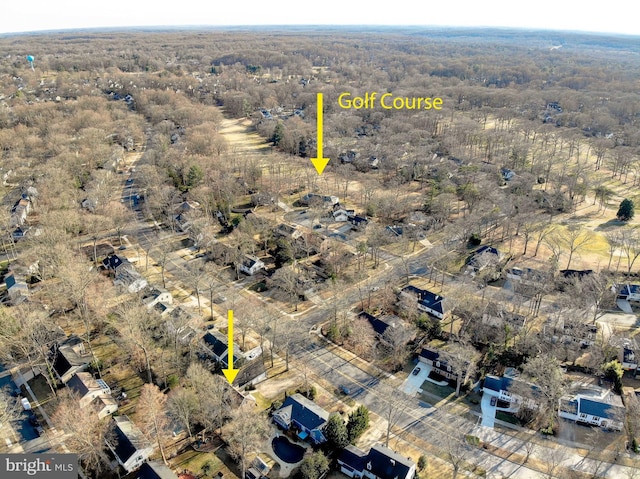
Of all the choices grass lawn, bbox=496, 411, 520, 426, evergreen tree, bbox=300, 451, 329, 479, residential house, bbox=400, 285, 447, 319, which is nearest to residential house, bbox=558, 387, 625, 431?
grass lawn, bbox=496, 411, 520, 426

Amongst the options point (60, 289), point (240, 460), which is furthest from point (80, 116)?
point (240, 460)

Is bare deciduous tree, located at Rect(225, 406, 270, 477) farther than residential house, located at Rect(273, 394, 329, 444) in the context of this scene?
No

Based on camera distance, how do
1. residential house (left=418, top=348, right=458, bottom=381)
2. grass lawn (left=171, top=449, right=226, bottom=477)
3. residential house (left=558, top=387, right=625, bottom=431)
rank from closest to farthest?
grass lawn (left=171, top=449, right=226, bottom=477) → residential house (left=558, top=387, right=625, bottom=431) → residential house (left=418, top=348, right=458, bottom=381)

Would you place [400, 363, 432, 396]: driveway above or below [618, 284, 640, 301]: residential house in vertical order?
below

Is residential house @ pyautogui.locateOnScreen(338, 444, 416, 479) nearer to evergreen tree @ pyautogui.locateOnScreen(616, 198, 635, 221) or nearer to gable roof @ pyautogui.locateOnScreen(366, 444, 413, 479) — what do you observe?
gable roof @ pyautogui.locateOnScreen(366, 444, 413, 479)

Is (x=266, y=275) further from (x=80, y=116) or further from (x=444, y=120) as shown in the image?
(x=444, y=120)

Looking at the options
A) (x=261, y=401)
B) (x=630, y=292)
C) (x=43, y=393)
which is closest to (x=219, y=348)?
(x=261, y=401)

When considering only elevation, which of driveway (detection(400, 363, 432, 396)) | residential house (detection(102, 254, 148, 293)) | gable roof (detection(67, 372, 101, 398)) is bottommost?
driveway (detection(400, 363, 432, 396))

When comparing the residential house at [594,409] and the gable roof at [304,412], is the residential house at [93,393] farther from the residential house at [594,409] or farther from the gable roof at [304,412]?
the residential house at [594,409]
